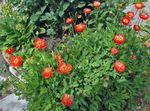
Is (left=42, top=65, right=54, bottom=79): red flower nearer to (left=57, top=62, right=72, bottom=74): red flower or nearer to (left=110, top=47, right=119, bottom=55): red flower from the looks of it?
(left=57, top=62, right=72, bottom=74): red flower

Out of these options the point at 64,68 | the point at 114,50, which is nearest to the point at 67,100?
the point at 64,68

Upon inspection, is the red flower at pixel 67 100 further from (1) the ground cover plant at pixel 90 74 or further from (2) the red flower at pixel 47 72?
(2) the red flower at pixel 47 72

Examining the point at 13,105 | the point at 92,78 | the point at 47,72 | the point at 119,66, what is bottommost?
the point at 13,105

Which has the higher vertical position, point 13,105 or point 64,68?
Result: point 64,68

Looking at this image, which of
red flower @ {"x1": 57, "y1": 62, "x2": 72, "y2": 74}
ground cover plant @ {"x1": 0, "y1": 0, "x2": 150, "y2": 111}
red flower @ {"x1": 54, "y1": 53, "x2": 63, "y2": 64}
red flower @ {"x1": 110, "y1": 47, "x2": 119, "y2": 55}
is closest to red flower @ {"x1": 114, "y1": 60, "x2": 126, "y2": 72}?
ground cover plant @ {"x1": 0, "y1": 0, "x2": 150, "y2": 111}

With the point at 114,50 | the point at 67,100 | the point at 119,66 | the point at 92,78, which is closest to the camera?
the point at 67,100

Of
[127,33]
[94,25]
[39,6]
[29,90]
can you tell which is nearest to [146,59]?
[127,33]

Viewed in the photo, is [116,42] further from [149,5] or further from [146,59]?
[149,5]

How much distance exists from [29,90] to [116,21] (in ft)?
4.79

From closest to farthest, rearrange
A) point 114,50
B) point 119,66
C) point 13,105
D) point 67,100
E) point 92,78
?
point 67,100
point 119,66
point 114,50
point 92,78
point 13,105

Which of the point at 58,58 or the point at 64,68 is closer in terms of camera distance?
the point at 64,68

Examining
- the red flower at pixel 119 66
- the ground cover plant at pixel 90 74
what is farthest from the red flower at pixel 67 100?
the red flower at pixel 119 66

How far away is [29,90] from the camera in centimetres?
353

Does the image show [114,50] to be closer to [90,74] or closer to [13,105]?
[90,74]
